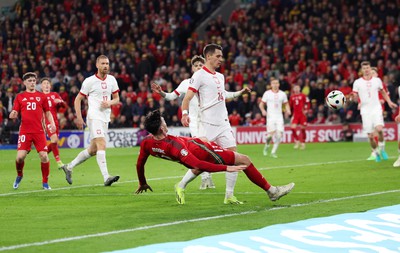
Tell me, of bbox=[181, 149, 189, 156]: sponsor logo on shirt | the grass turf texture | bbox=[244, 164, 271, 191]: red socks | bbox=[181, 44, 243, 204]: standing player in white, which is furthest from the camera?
bbox=[181, 44, 243, 204]: standing player in white

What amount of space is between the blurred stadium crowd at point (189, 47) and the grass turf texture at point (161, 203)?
43.4 ft

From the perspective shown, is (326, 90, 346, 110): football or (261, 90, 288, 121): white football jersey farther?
(261, 90, 288, 121): white football jersey

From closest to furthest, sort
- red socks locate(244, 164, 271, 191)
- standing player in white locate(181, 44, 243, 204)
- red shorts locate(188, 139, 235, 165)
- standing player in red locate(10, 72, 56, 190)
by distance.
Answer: red shorts locate(188, 139, 235, 165)
red socks locate(244, 164, 271, 191)
standing player in white locate(181, 44, 243, 204)
standing player in red locate(10, 72, 56, 190)

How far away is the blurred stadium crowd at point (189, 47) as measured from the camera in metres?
37.0

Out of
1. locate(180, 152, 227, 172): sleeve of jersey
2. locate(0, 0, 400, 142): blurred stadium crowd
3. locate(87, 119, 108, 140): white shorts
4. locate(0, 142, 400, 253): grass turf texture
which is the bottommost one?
locate(0, 142, 400, 253): grass turf texture

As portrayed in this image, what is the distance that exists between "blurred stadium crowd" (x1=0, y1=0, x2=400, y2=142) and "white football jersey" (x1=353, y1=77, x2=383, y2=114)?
10732 millimetres

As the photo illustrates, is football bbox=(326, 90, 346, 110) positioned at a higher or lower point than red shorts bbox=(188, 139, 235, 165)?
higher

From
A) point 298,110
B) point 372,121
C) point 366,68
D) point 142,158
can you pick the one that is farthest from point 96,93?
point 298,110

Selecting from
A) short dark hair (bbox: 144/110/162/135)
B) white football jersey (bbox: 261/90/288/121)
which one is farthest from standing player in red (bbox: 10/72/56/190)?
white football jersey (bbox: 261/90/288/121)

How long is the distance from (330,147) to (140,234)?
21.6m

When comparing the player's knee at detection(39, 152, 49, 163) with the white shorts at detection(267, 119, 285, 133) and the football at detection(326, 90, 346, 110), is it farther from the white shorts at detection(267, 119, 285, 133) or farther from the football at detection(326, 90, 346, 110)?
the white shorts at detection(267, 119, 285, 133)

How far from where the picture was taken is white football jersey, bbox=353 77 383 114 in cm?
2367

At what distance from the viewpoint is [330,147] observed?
3181cm

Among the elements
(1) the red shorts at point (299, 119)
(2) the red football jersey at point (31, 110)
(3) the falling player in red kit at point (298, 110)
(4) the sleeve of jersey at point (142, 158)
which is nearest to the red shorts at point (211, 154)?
(4) the sleeve of jersey at point (142, 158)
